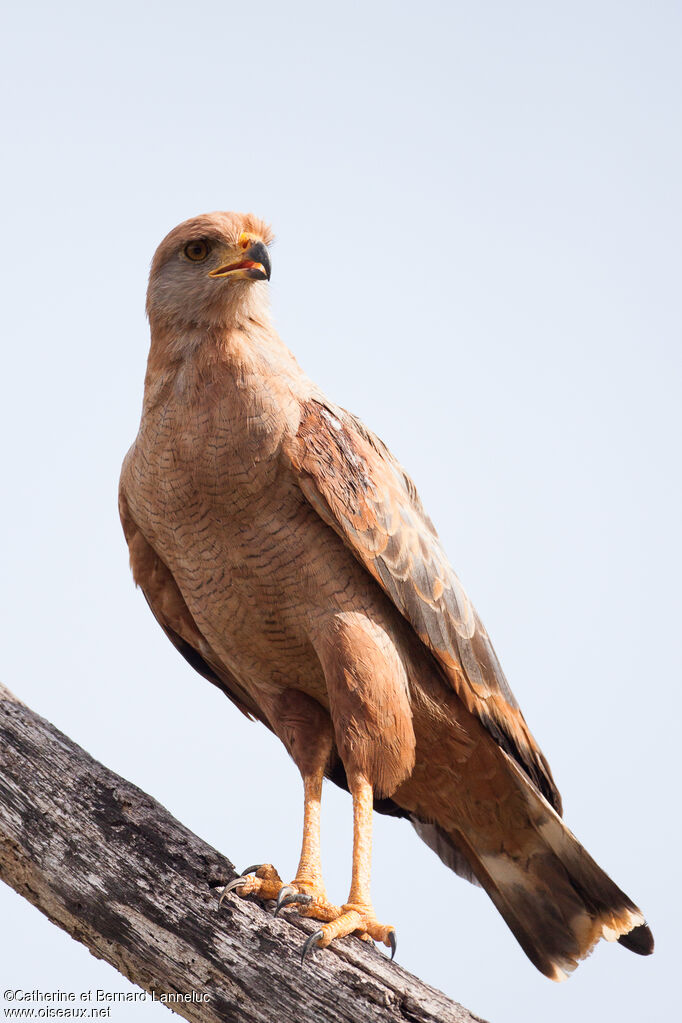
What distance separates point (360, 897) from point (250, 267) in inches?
120

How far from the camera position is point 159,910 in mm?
4492

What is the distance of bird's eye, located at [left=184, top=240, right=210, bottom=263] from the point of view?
5.50m

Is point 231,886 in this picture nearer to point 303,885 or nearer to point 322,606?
point 303,885

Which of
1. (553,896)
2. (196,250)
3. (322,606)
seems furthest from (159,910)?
(196,250)

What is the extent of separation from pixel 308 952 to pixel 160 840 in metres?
0.84

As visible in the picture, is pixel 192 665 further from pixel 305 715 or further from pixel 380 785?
pixel 380 785

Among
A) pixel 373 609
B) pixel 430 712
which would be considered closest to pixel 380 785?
pixel 430 712

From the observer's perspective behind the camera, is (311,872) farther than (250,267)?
No

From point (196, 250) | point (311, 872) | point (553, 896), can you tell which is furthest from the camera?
point (553, 896)

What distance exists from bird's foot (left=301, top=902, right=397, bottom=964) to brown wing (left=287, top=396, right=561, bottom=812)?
3.94 feet

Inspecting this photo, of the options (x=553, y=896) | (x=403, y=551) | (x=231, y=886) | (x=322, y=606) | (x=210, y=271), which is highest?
(x=210, y=271)

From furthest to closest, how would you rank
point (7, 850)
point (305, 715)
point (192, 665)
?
1. point (192, 665)
2. point (305, 715)
3. point (7, 850)

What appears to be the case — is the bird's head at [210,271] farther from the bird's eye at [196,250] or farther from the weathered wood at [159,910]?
the weathered wood at [159,910]

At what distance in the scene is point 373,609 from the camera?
5133 millimetres
